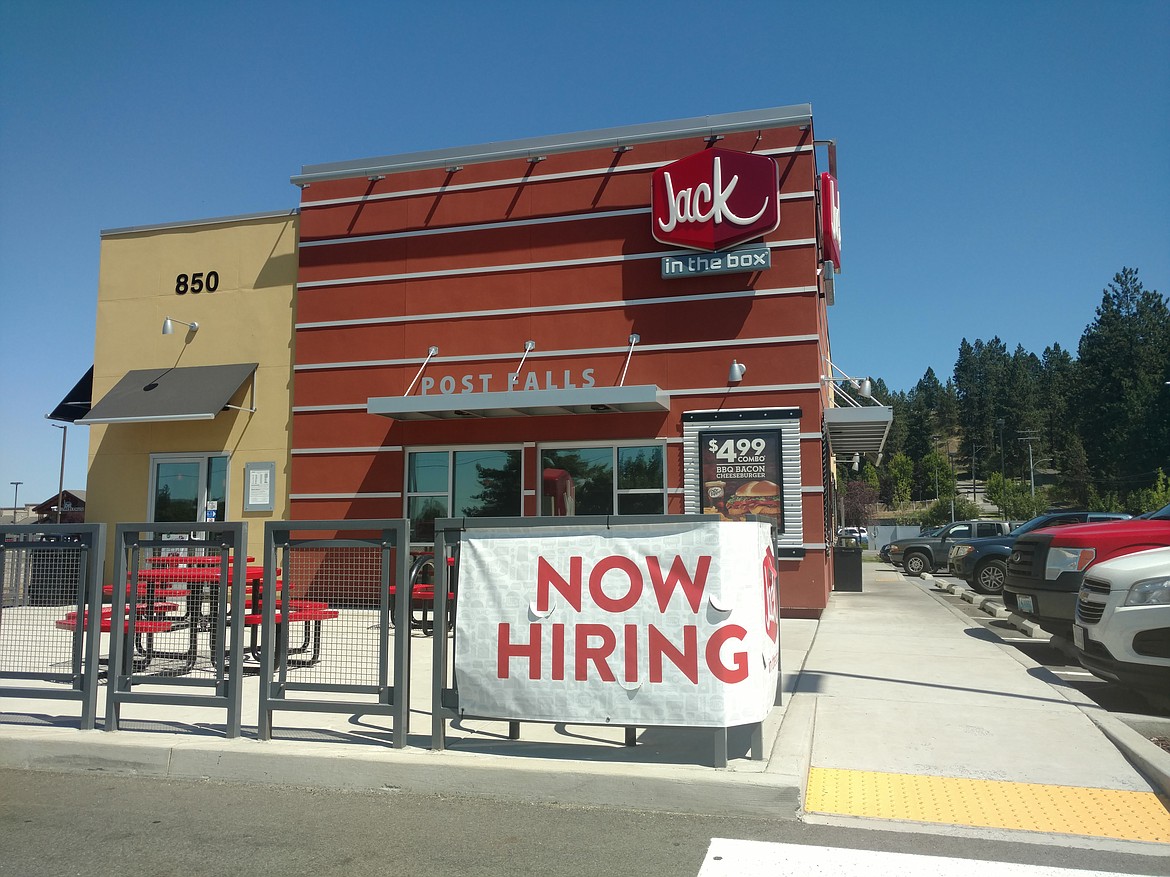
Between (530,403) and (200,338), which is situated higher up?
(200,338)

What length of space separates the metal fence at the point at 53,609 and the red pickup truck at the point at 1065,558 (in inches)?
365

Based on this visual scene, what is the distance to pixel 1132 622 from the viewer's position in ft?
23.7

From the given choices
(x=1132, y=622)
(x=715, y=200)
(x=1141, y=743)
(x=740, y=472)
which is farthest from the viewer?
(x=715, y=200)

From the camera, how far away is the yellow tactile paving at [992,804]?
15.1 ft

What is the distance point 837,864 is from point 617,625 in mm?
1814

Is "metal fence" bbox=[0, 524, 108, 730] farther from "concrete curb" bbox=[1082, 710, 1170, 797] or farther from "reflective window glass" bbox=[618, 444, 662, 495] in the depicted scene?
"reflective window glass" bbox=[618, 444, 662, 495]

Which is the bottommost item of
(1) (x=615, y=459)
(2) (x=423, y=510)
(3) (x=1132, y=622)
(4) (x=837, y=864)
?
(4) (x=837, y=864)

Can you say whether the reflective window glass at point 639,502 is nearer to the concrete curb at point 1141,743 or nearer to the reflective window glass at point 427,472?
the reflective window glass at point 427,472

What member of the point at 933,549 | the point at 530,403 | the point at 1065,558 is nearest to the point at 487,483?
the point at 530,403

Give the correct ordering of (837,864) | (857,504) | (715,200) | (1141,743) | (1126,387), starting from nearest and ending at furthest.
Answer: (837,864), (1141,743), (715,200), (1126,387), (857,504)

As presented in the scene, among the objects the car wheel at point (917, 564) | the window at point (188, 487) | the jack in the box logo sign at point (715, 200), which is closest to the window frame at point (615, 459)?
the jack in the box logo sign at point (715, 200)

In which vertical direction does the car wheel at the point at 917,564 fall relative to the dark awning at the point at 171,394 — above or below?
below

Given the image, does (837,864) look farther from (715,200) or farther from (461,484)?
(461,484)

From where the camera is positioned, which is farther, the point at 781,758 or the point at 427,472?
the point at 427,472
